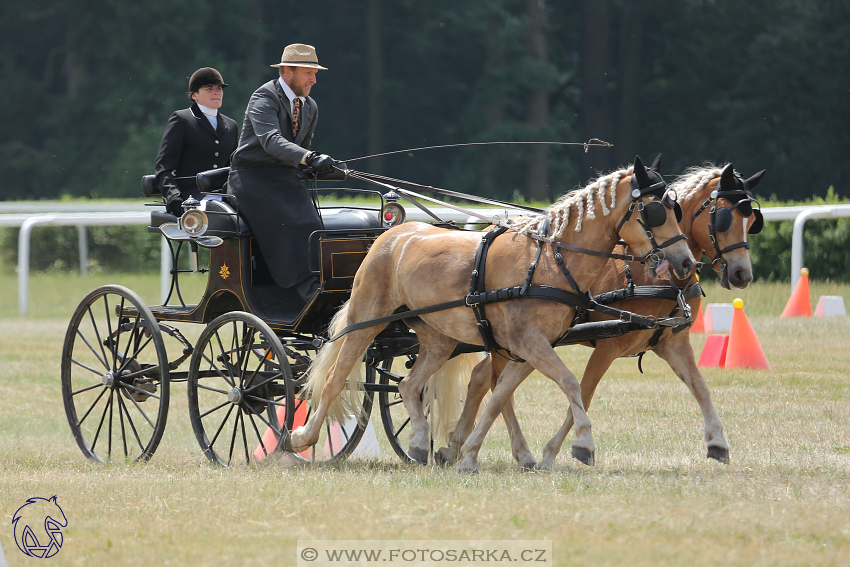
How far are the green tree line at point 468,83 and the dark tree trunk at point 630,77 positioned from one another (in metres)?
0.05

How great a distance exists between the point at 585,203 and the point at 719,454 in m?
1.62

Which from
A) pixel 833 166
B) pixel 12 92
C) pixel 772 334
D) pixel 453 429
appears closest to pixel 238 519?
pixel 453 429

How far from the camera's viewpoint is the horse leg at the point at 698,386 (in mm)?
6402

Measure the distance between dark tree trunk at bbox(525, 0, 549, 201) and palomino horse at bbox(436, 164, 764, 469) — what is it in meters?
24.0

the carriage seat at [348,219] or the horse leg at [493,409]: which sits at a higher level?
the carriage seat at [348,219]

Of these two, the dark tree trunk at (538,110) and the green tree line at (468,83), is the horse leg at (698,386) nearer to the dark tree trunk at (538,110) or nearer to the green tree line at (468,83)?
the green tree line at (468,83)

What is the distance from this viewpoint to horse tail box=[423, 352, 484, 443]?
708 cm

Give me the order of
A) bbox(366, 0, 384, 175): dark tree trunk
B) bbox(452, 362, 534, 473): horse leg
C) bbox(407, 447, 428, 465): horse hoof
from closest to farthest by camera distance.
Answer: bbox(452, 362, 534, 473): horse leg, bbox(407, 447, 428, 465): horse hoof, bbox(366, 0, 384, 175): dark tree trunk

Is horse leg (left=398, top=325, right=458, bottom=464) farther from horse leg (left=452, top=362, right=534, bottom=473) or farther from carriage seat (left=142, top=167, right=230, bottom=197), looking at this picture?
carriage seat (left=142, top=167, right=230, bottom=197)

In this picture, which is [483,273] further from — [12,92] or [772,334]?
[12,92]

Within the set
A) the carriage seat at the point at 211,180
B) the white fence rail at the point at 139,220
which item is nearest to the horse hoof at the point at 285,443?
the carriage seat at the point at 211,180

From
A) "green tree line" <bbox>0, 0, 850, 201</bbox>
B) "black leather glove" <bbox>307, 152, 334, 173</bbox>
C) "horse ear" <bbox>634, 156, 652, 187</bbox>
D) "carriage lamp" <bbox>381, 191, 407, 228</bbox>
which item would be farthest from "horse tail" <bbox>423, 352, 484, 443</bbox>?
"green tree line" <bbox>0, 0, 850, 201</bbox>

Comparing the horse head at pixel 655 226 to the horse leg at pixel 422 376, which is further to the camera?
the horse leg at pixel 422 376

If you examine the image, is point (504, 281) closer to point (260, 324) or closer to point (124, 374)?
point (260, 324)
